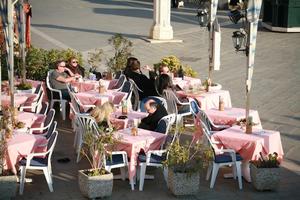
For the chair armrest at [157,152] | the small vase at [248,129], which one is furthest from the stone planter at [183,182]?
the small vase at [248,129]

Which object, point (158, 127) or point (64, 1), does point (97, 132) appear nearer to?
point (158, 127)

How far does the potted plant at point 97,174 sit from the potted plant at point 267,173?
7.13 feet

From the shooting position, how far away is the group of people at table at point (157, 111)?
10.6 metres

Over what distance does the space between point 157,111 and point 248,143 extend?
1.79 m

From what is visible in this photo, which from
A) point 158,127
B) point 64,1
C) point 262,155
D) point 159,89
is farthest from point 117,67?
point 64,1

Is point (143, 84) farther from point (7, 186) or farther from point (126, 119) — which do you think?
point (7, 186)

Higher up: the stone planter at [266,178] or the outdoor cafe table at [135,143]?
the outdoor cafe table at [135,143]

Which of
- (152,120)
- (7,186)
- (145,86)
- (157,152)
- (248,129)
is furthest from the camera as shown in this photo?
(145,86)

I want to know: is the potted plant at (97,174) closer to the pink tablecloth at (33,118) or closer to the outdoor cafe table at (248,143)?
the outdoor cafe table at (248,143)

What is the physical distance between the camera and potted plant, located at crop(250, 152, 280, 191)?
33.5ft

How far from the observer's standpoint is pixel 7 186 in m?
9.73

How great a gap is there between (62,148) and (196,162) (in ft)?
11.7

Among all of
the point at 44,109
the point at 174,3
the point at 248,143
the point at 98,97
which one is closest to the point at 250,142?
the point at 248,143

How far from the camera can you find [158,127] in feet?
37.0
